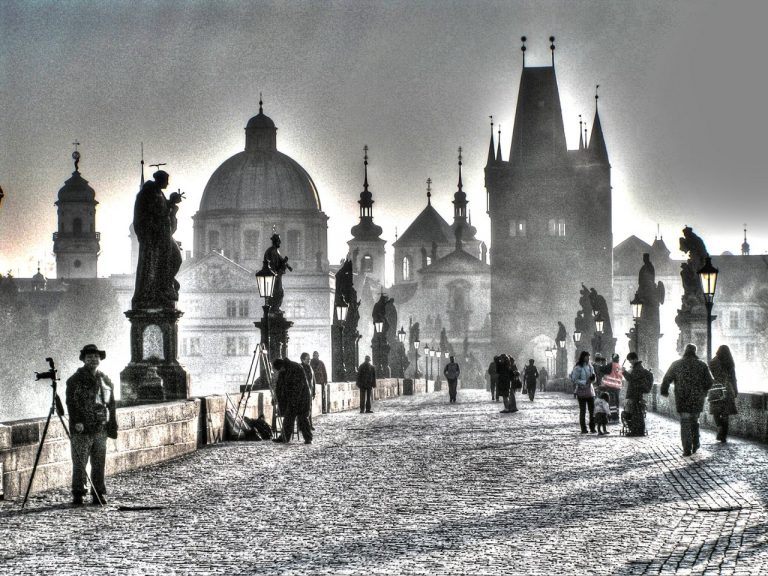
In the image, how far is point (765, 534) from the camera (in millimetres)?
10289

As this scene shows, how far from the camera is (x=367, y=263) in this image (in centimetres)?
16050

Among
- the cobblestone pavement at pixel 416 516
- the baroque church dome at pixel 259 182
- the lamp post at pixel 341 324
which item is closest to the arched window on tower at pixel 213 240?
the baroque church dome at pixel 259 182

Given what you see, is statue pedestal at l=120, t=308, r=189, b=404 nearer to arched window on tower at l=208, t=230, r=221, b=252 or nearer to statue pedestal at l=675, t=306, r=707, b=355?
statue pedestal at l=675, t=306, r=707, b=355

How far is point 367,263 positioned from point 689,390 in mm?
142375

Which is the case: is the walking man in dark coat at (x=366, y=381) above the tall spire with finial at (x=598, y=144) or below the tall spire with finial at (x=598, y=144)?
below

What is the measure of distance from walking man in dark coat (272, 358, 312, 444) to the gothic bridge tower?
84466 millimetres

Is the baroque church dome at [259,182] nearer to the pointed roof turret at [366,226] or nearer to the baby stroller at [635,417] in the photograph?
the pointed roof turret at [366,226]

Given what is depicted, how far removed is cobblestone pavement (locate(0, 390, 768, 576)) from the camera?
30.1 feet

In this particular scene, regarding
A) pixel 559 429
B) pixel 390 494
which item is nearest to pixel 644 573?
pixel 390 494

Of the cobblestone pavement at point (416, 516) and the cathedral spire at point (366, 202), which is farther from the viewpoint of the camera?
the cathedral spire at point (366, 202)

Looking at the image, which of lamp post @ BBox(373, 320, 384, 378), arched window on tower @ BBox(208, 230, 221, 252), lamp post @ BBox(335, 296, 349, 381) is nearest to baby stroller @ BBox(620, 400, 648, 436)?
lamp post @ BBox(335, 296, 349, 381)

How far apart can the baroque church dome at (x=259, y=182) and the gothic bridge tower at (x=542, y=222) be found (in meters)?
24.7

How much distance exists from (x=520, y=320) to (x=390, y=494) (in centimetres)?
9319

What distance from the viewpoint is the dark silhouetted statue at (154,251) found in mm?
20078
